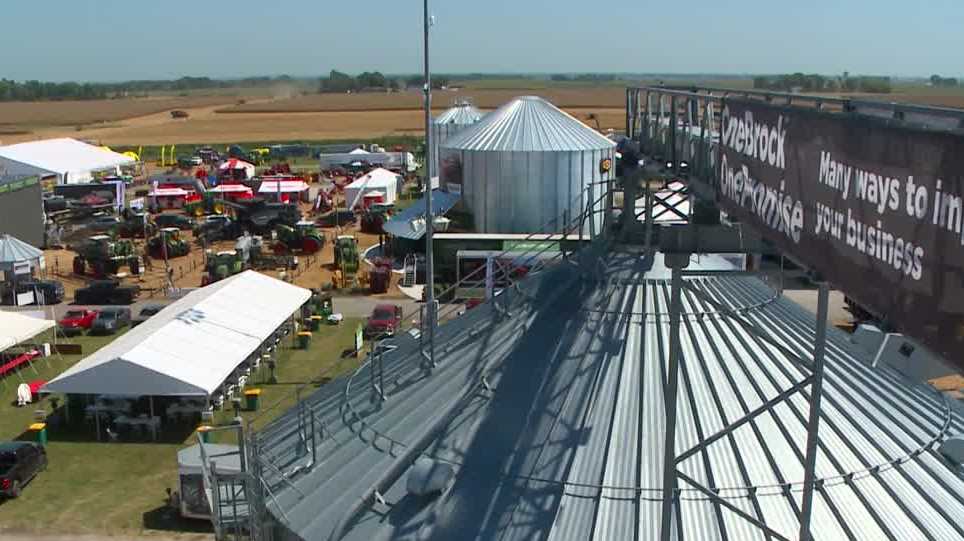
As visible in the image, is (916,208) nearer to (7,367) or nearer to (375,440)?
(375,440)

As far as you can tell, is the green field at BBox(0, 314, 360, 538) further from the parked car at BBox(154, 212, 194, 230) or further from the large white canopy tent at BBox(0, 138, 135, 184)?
the large white canopy tent at BBox(0, 138, 135, 184)

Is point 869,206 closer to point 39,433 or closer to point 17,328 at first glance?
point 39,433

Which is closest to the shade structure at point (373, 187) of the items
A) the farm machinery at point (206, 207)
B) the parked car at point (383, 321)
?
the farm machinery at point (206, 207)

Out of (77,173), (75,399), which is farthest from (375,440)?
(77,173)

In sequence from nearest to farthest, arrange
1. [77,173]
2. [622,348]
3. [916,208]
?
[916,208] → [622,348] → [77,173]

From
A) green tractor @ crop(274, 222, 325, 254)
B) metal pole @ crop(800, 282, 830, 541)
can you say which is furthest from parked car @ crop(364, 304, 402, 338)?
metal pole @ crop(800, 282, 830, 541)
